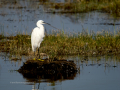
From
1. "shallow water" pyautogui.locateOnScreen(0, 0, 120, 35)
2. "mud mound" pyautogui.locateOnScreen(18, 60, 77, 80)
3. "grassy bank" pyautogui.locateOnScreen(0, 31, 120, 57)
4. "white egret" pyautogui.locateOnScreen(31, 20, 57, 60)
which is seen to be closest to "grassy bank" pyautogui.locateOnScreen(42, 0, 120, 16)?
"shallow water" pyautogui.locateOnScreen(0, 0, 120, 35)

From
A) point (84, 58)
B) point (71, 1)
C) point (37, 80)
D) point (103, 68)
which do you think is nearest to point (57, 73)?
point (37, 80)

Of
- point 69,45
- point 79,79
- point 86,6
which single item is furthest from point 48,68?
point 86,6

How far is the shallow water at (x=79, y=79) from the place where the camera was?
30.2ft

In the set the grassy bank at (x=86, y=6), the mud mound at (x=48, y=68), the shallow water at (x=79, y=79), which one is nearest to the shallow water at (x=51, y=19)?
the grassy bank at (x=86, y=6)

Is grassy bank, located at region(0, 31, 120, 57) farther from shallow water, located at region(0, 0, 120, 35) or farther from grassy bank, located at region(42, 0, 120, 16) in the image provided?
grassy bank, located at region(42, 0, 120, 16)

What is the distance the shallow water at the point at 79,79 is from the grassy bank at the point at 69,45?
63.5 inches

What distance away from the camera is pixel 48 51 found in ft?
46.5

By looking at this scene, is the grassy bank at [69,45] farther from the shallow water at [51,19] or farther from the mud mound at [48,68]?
the shallow water at [51,19]

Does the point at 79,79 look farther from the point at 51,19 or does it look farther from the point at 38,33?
the point at 51,19

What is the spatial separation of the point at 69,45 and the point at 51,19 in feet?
28.7

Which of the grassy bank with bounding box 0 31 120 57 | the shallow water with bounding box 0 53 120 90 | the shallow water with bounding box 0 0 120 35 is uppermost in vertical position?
the shallow water with bounding box 0 0 120 35

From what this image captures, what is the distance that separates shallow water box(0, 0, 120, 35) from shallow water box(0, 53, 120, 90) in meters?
7.23

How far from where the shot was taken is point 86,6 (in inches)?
1088

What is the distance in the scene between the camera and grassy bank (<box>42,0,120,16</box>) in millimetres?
25922
